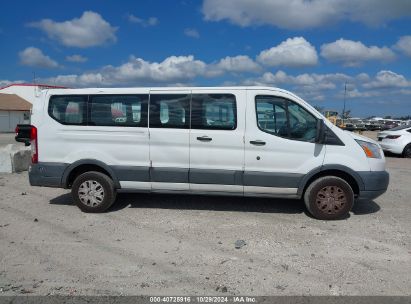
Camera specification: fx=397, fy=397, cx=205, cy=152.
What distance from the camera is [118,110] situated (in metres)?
6.56

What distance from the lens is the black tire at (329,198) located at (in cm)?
626

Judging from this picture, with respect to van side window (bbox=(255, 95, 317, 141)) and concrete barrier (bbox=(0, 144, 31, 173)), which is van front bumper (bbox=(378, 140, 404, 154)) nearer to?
van side window (bbox=(255, 95, 317, 141))

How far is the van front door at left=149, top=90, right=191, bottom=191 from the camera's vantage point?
640 centimetres

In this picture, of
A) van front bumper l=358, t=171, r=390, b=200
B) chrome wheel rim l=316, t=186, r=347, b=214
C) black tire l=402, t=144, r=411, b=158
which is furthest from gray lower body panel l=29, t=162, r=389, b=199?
black tire l=402, t=144, r=411, b=158

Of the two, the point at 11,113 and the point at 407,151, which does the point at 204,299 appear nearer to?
the point at 407,151

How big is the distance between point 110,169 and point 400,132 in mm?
13619

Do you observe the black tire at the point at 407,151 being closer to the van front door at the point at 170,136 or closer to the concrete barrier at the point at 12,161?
the van front door at the point at 170,136

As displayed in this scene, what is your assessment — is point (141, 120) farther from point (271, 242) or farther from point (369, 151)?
point (369, 151)

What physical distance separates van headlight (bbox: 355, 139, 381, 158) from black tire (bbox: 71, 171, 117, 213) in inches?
162

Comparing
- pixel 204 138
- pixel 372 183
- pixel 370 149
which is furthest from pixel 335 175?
pixel 204 138

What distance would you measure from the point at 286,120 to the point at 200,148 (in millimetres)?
1429

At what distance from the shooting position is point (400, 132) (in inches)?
639

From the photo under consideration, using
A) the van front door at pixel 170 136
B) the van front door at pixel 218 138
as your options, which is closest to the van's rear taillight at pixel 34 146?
the van front door at pixel 170 136

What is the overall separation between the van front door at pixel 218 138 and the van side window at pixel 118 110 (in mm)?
862
